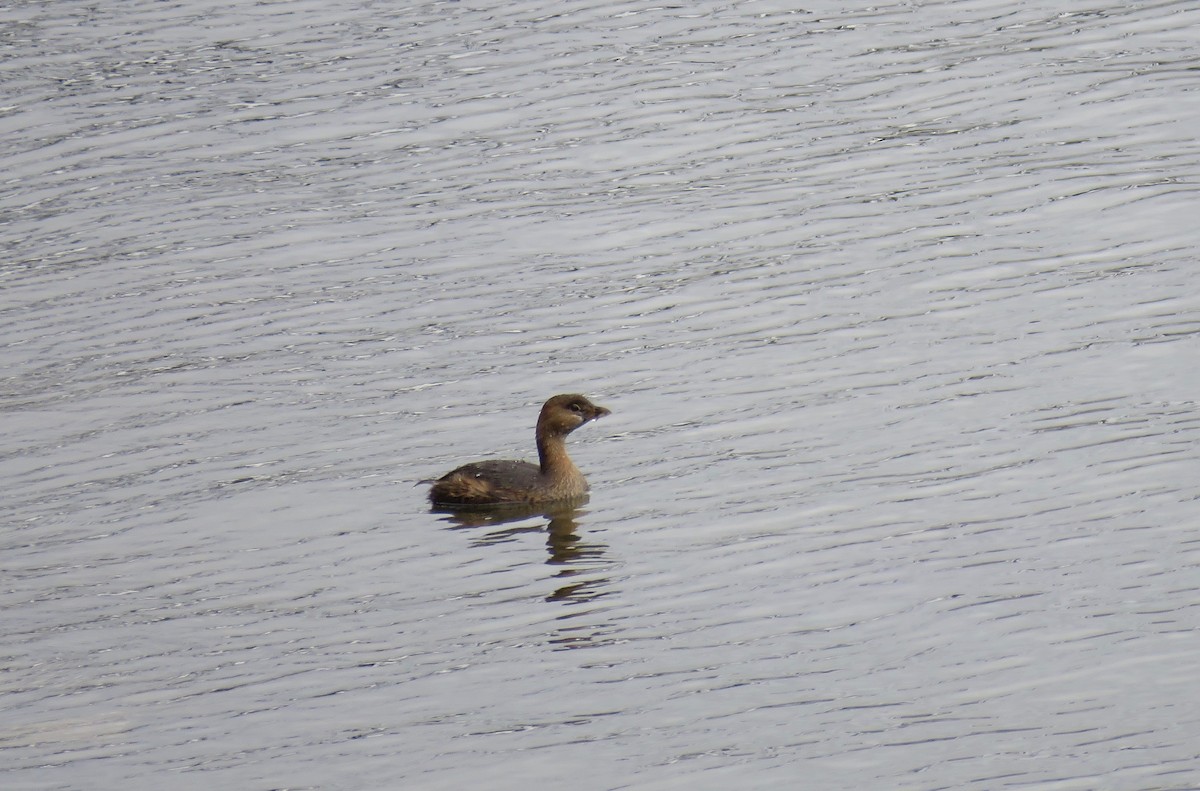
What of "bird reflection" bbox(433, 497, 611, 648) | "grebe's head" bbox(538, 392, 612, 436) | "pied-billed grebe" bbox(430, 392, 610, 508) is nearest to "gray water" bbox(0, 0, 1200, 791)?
"bird reflection" bbox(433, 497, 611, 648)

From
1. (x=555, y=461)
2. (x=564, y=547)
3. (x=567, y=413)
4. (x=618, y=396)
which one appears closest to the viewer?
(x=564, y=547)

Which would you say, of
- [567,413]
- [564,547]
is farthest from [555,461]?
[564,547]

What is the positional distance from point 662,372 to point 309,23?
59.3 ft

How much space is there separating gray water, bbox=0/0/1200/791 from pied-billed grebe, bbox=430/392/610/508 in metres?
0.30

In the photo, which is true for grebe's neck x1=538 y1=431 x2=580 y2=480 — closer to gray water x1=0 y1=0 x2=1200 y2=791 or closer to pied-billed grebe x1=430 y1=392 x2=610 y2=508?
pied-billed grebe x1=430 y1=392 x2=610 y2=508

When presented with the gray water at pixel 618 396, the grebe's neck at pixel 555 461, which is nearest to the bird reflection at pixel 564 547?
the gray water at pixel 618 396

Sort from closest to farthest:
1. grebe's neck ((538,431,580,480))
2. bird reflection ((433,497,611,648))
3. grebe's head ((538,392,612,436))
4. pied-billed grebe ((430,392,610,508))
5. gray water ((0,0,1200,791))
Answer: gray water ((0,0,1200,791))
bird reflection ((433,497,611,648))
pied-billed grebe ((430,392,610,508))
grebe's neck ((538,431,580,480))
grebe's head ((538,392,612,436))

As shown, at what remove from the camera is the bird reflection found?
1407 cm

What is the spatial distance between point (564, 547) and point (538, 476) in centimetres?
153

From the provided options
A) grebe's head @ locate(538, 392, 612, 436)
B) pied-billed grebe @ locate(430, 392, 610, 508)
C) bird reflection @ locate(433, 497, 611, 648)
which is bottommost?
bird reflection @ locate(433, 497, 611, 648)

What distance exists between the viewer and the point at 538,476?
57.7 feet

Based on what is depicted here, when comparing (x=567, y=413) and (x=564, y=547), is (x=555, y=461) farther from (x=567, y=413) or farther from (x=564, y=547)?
(x=564, y=547)

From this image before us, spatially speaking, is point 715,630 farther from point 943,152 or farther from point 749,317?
point 943,152

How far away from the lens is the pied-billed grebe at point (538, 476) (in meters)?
17.1
